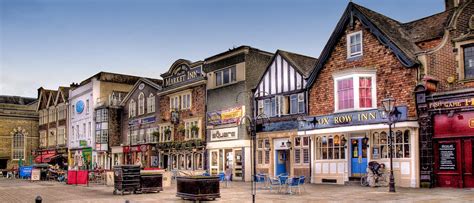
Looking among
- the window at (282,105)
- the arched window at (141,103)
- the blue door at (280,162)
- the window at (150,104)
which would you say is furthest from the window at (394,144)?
the arched window at (141,103)

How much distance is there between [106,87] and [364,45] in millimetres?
34861

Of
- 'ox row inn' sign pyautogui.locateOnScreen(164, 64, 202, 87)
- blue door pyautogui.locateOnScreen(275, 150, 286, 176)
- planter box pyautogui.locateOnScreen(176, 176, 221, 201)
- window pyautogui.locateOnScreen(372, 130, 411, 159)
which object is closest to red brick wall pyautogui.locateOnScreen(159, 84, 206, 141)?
'ox row inn' sign pyautogui.locateOnScreen(164, 64, 202, 87)

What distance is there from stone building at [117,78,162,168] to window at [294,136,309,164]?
1683 centimetres

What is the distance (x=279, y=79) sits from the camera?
3219 cm

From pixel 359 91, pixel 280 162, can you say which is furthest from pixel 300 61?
pixel 359 91

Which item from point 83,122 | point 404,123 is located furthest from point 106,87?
point 404,123

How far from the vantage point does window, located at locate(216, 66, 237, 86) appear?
35.8 meters

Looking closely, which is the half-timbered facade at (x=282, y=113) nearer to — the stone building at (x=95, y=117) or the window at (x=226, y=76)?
the window at (x=226, y=76)

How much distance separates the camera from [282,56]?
1246 inches

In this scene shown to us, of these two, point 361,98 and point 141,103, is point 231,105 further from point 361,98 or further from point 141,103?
point 141,103

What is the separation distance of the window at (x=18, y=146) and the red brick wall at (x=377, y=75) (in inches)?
1959

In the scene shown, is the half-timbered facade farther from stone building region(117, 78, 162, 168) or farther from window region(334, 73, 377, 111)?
stone building region(117, 78, 162, 168)

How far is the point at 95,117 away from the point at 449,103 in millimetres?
39377

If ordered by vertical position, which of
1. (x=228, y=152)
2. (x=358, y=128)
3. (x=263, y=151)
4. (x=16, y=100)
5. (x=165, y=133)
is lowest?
(x=228, y=152)
